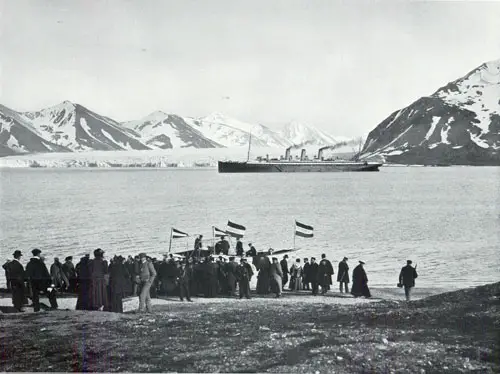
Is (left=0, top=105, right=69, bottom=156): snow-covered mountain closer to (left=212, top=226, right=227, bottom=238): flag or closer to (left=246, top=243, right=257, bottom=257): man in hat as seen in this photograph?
(left=212, top=226, right=227, bottom=238): flag

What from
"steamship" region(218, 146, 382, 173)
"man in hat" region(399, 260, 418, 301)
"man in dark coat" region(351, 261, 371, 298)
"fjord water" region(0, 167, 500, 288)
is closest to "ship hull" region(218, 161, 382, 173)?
"steamship" region(218, 146, 382, 173)

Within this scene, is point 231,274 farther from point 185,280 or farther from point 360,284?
point 360,284

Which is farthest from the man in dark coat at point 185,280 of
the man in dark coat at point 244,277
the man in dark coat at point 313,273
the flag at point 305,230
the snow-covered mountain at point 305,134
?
the snow-covered mountain at point 305,134

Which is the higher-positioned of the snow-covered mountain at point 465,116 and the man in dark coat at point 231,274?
the snow-covered mountain at point 465,116

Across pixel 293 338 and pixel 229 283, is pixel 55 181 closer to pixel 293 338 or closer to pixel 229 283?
A: pixel 229 283

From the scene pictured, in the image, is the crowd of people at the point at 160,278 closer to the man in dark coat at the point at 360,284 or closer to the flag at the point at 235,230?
the man in dark coat at the point at 360,284

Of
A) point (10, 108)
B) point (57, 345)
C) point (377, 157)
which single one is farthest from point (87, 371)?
point (377, 157)
